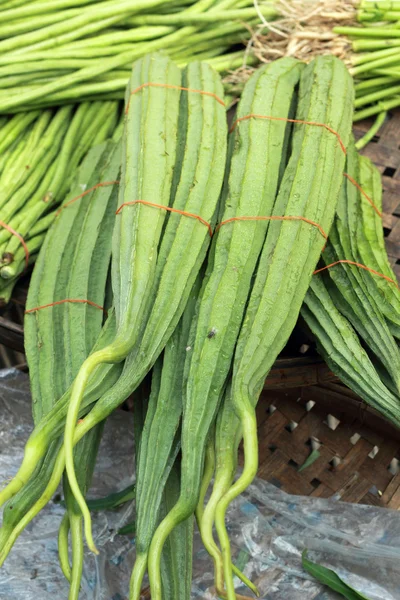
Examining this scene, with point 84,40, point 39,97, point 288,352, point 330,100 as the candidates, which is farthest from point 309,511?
point 84,40

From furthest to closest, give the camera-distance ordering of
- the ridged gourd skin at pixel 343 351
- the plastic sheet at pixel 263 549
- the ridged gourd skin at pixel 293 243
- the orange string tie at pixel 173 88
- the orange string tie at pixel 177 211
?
1. the orange string tie at pixel 173 88
2. the plastic sheet at pixel 263 549
3. the orange string tie at pixel 177 211
4. the ridged gourd skin at pixel 343 351
5. the ridged gourd skin at pixel 293 243

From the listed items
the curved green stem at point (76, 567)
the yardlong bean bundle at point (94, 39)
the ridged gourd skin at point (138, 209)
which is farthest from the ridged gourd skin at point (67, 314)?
the yardlong bean bundle at point (94, 39)

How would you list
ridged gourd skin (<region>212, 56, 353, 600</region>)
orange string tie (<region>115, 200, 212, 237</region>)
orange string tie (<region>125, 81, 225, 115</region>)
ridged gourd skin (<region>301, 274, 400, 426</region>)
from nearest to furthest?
ridged gourd skin (<region>212, 56, 353, 600</region>) < ridged gourd skin (<region>301, 274, 400, 426</region>) < orange string tie (<region>115, 200, 212, 237</region>) < orange string tie (<region>125, 81, 225, 115</region>)

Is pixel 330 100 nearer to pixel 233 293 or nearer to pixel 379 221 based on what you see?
pixel 379 221

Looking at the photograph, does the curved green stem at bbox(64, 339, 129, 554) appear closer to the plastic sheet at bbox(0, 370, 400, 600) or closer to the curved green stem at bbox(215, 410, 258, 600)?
the curved green stem at bbox(215, 410, 258, 600)

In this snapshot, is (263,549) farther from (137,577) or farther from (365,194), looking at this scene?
(365,194)


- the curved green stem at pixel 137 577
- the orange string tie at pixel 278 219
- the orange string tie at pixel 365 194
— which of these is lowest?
the curved green stem at pixel 137 577

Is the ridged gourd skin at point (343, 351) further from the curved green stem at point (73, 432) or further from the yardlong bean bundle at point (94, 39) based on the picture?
the yardlong bean bundle at point (94, 39)

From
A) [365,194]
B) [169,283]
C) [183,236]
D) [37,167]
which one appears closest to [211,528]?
Answer: [169,283]

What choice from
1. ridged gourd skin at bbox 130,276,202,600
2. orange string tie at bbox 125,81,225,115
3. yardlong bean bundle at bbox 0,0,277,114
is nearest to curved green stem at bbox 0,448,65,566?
ridged gourd skin at bbox 130,276,202,600
